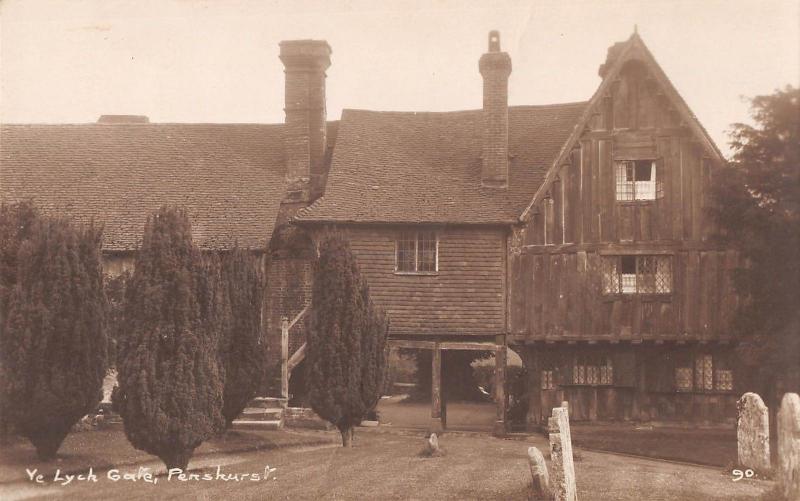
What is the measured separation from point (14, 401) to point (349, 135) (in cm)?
1453

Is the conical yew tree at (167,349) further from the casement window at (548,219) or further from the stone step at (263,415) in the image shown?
the casement window at (548,219)

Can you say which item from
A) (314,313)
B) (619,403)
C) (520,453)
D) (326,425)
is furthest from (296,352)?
(619,403)

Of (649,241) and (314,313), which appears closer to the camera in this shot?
(314,313)

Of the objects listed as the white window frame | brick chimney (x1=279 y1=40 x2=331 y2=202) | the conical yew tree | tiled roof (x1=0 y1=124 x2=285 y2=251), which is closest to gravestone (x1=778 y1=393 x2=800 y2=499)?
the white window frame

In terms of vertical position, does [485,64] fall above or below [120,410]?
above

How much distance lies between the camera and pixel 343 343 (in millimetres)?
21297

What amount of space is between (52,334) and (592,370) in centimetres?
1455

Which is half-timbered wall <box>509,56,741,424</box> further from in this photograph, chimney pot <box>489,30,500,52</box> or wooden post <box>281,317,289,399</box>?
wooden post <box>281,317,289,399</box>

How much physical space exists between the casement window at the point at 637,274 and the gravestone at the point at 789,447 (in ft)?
32.9

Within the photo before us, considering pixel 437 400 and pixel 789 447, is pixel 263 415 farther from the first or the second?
pixel 789 447

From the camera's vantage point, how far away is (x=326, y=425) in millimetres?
25031

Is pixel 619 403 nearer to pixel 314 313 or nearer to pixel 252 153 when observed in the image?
pixel 314 313

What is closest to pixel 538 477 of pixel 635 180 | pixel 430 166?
pixel 635 180

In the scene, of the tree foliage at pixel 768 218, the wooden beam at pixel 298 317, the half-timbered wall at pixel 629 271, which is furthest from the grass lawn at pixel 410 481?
the wooden beam at pixel 298 317
